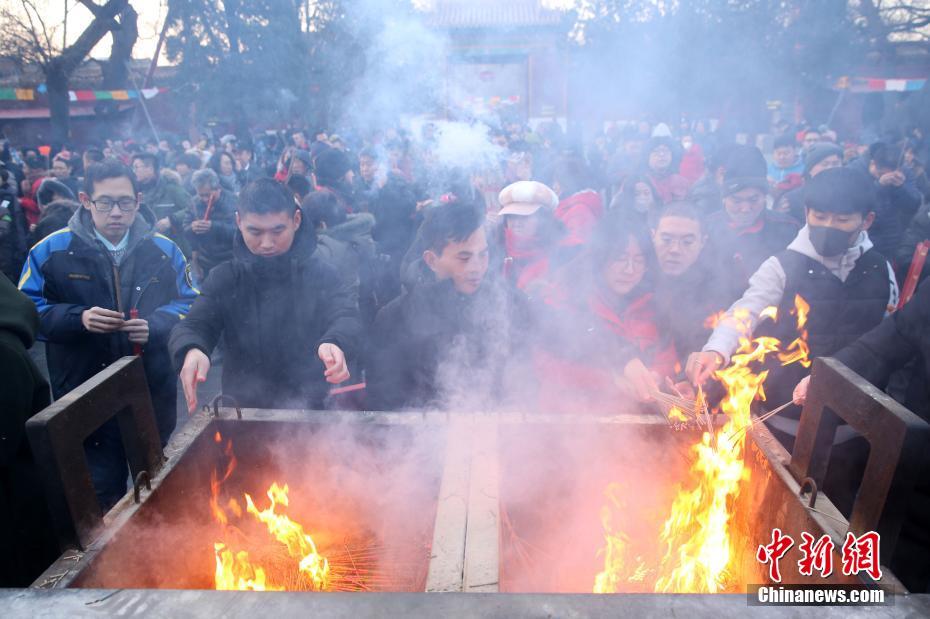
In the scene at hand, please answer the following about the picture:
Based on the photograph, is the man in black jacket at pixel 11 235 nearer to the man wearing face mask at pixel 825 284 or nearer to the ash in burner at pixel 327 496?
the ash in burner at pixel 327 496

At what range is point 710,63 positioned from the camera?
13273 millimetres

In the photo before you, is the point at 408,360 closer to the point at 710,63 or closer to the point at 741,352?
the point at 741,352

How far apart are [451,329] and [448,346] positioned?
0.10m

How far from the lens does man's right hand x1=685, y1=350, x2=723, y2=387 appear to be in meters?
2.56

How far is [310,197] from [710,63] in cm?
1211

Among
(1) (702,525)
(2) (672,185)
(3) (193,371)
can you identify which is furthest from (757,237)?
(3) (193,371)

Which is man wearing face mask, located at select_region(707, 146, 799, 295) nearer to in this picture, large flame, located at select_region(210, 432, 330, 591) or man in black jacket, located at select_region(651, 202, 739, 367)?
man in black jacket, located at select_region(651, 202, 739, 367)

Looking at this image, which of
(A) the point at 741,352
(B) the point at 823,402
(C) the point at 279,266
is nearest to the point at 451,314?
(C) the point at 279,266

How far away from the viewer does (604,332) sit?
313 centimetres

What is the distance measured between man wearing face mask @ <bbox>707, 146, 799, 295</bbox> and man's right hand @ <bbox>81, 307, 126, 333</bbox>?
3866 mm

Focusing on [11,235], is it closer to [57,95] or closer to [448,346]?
[448,346]

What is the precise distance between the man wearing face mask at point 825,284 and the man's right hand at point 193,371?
86.4 inches

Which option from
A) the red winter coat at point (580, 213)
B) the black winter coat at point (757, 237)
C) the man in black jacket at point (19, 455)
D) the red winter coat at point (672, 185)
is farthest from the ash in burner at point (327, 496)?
the red winter coat at point (672, 185)

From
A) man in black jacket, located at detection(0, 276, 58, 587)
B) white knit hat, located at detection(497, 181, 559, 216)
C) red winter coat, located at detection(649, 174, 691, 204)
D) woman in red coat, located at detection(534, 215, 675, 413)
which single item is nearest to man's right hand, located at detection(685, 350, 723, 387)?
woman in red coat, located at detection(534, 215, 675, 413)
